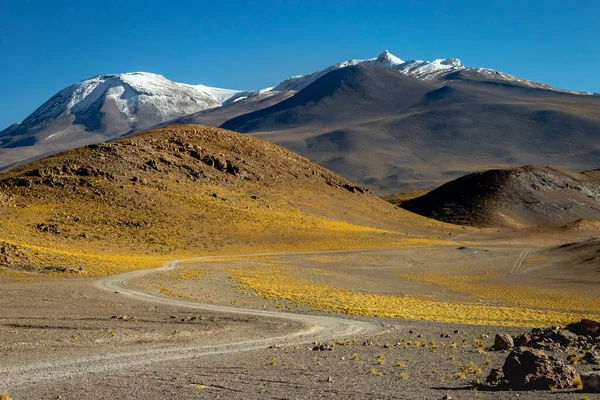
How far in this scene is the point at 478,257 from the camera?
70.1m

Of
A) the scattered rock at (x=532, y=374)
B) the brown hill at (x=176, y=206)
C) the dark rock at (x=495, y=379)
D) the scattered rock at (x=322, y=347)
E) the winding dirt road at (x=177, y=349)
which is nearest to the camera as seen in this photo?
the scattered rock at (x=532, y=374)

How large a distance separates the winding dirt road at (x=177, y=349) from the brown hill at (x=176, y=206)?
1772 cm

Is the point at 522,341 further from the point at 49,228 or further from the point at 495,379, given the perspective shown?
the point at 49,228

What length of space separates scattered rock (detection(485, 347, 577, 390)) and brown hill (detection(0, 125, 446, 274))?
3392 cm

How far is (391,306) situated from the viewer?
3481 cm

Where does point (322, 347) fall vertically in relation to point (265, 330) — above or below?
above

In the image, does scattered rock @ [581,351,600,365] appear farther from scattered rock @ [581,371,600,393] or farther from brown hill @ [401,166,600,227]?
brown hill @ [401,166,600,227]

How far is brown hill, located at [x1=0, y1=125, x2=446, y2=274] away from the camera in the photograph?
189ft

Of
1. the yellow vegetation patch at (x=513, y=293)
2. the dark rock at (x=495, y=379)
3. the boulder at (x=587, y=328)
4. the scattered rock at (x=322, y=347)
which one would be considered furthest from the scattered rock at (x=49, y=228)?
the dark rock at (x=495, y=379)

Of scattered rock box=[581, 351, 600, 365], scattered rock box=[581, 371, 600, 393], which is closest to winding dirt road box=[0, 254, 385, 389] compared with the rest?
scattered rock box=[581, 351, 600, 365]

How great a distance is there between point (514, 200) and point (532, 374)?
122 meters

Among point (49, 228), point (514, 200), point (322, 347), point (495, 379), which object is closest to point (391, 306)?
point (322, 347)

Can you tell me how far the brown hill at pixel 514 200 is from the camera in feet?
406

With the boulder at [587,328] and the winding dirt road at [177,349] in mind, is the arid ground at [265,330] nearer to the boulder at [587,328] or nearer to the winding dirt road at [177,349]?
the winding dirt road at [177,349]
